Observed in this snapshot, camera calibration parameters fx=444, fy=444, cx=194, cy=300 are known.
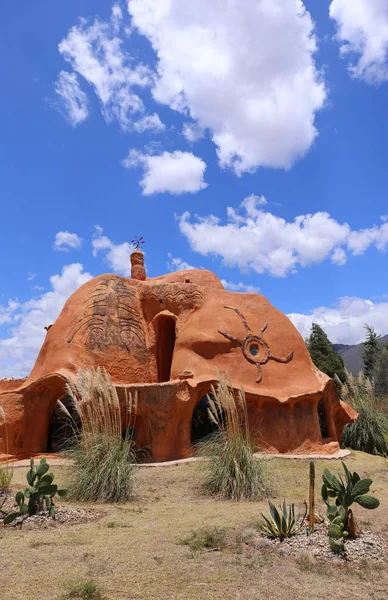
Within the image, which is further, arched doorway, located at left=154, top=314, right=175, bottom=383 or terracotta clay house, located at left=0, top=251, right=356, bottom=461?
arched doorway, located at left=154, top=314, right=175, bottom=383

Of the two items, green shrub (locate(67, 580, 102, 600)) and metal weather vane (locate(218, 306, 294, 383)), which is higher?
metal weather vane (locate(218, 306, 294, 383))

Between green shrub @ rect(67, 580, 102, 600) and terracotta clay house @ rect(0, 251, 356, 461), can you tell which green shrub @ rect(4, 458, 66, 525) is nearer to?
green shrub @ rect(67, 580, 102, 600)

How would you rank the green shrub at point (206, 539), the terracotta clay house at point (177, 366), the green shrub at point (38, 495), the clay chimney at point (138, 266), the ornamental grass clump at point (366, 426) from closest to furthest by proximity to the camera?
the green shrub at point (206, 539)
the green shrub at point (38, 495)
the terracotta clay house at point (177, 366)
the ornamental grass clump at point (366, 426)
the clay chimney at point (138, 266)

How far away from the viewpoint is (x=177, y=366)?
36.2 feet

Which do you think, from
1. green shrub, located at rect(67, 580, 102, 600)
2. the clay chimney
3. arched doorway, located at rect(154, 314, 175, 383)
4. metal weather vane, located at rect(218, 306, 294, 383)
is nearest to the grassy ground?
green shrub, located at rect(67, 580, 102, 600)

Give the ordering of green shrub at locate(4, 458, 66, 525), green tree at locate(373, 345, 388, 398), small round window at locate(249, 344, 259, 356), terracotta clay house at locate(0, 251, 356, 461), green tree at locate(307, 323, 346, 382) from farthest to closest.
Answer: green tree at locate(307, 323, 346, 382) < green tree at locate(373, 345, 388, 398) < small round window at locate(249, 344, 259, 356) < terracotta clay house at locate(0, 251, 356, 461) < green shrub at locate(4, 458, 66, 525)

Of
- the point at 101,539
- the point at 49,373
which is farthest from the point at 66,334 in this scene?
the point at 101,539

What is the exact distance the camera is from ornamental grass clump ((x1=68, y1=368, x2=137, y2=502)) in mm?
5648

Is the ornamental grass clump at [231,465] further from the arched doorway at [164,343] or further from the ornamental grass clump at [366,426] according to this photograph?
the arched doorway at [164,343]

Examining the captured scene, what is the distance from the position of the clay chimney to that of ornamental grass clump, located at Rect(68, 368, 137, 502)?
889 cm

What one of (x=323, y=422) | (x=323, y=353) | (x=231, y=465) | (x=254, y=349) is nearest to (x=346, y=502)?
(x=231, y=465)

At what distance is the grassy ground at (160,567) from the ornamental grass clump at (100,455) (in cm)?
60

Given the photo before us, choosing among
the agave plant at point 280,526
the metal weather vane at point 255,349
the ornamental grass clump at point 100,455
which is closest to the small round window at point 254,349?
the metal weather vane at point 255,349

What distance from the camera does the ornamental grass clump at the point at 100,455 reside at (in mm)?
5648
